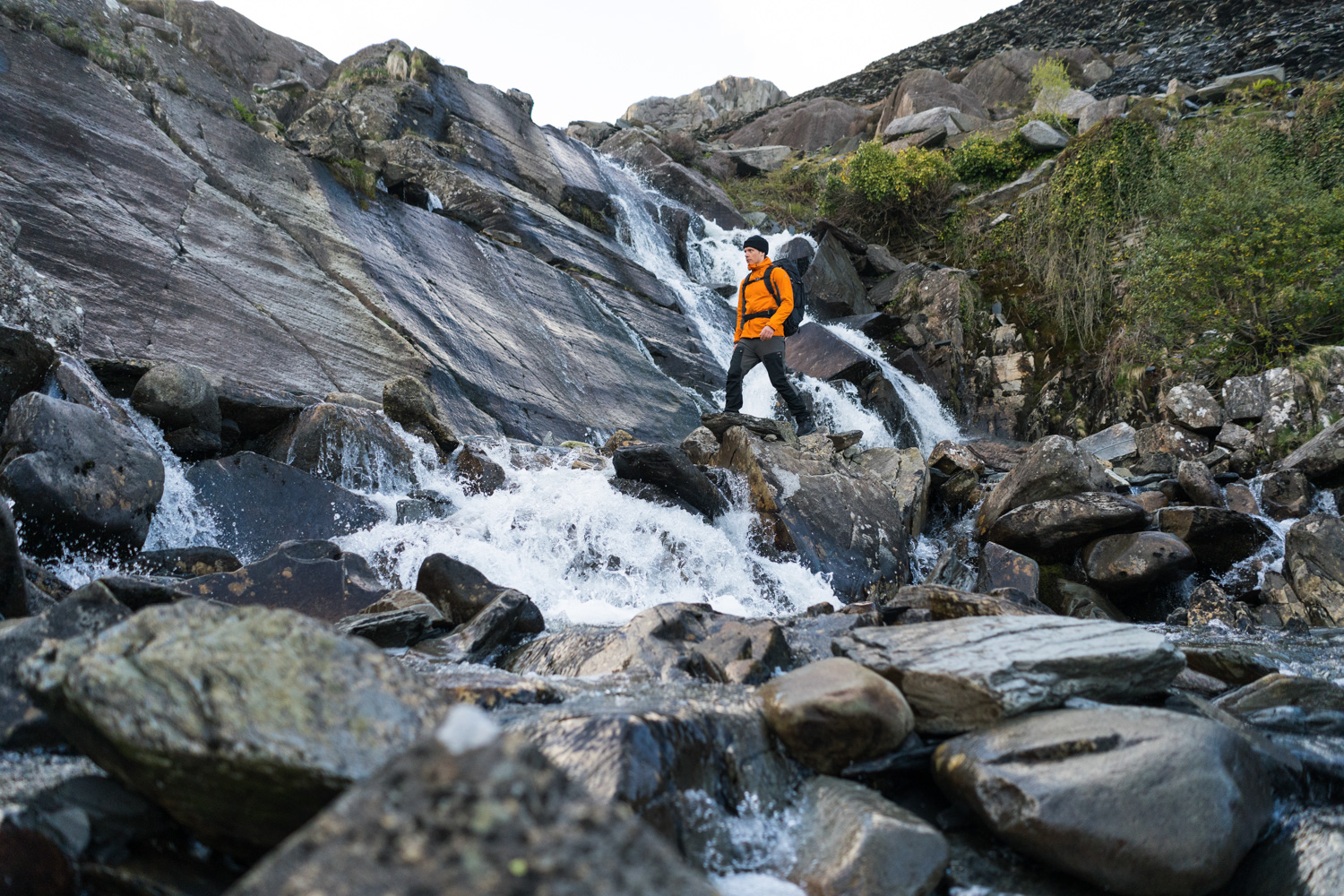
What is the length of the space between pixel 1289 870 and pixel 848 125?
1241 inches

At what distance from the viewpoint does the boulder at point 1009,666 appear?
111 inches

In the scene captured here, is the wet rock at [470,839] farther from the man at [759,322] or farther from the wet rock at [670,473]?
the man at [759,322]

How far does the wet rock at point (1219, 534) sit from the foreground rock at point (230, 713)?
7.55m

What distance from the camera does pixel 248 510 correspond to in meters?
5.79

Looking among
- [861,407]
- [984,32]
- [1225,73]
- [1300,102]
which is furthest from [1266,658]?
[984,32]

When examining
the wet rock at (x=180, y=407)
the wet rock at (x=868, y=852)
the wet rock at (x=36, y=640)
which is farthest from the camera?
the wet rock at (x=180, y=407)

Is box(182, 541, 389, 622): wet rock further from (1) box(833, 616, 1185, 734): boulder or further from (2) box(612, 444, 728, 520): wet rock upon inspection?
(1) box(833, 616, 1185, 734): boulder

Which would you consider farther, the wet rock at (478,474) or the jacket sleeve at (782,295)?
the jacket sleeve at (782,295)

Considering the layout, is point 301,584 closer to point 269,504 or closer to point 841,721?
point 269,504

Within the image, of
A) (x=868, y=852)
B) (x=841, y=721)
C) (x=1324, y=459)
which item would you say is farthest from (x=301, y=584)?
(x=1324, y=459)

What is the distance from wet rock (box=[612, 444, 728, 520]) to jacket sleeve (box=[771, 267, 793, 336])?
268 centimetres

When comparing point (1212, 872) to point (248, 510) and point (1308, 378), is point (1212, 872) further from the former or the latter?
point (1308, 378)

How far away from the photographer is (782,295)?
9.09 meters

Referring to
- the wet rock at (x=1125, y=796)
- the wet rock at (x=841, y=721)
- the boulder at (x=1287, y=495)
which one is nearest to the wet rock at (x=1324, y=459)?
the boulder at (x=1287, y=495)
